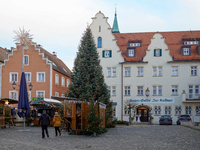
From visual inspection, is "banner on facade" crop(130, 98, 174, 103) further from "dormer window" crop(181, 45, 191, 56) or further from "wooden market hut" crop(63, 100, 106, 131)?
"wooden market hut" crop(63, 100, 106, 131)

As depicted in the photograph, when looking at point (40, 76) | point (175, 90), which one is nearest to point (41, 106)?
point (40, 76)

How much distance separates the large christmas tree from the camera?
25.1 metres

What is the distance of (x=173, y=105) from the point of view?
44750 millimetres

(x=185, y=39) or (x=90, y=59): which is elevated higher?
(x=185, y=39)

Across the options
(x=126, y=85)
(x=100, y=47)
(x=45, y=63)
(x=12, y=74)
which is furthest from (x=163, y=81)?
(x=12, y=74)

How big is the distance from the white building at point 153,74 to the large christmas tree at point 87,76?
64.0 feet

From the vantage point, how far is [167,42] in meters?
48.9

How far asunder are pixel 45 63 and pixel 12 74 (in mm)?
5092

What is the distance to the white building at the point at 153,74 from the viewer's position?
147 feet

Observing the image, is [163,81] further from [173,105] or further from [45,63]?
[45,63]

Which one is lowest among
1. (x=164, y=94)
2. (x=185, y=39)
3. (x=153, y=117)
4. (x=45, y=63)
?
(x=153, y=117)

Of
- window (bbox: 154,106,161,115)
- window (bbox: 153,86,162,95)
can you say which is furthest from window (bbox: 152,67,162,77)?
window (bbox: 154,106,161,115)

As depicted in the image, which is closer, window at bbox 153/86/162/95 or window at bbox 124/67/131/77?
window at bbox 153/86/162/95

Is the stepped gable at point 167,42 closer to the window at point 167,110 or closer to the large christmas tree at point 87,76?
the window at point 167,110
